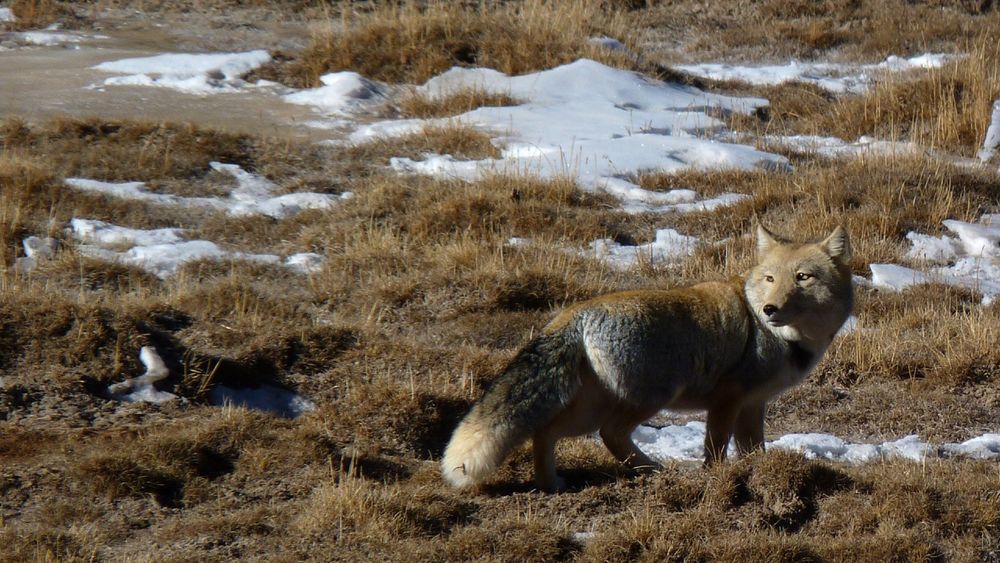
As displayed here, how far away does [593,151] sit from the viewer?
519 inches

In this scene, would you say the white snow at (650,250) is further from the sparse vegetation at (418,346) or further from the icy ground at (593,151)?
the sparse vegetation at (418,346)

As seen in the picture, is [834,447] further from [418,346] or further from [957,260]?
[957,260]

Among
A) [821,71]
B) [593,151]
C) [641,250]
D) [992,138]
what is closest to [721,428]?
[641,250]

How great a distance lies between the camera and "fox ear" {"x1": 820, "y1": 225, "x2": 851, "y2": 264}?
6.51 metres

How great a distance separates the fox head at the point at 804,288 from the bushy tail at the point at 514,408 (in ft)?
3.92

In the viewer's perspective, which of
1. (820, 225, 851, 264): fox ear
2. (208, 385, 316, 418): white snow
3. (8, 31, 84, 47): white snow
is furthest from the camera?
(8, 31, 84, 47): white snow

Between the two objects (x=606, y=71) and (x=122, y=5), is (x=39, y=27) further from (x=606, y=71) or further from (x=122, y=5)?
(x=606, y=71)

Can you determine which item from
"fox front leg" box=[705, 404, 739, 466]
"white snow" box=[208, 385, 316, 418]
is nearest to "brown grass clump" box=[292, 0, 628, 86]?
"white snow" box=[208, 385, 316, 418]

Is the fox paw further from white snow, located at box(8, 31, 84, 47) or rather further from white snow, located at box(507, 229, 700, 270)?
white snow, located at box(8, 31, 84, 47)

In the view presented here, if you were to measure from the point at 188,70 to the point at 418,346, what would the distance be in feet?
28.4

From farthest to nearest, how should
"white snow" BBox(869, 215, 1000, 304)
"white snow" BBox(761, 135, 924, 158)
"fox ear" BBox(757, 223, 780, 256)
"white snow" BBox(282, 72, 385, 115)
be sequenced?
"white snow" BBox(282, 72, 385, 115) < "white snow" BBox(761, 135, 924, 158) < "white snow" BBox(869, 215, 1000, 304) < "fox ear" BBox(757, 223, 780, 256)

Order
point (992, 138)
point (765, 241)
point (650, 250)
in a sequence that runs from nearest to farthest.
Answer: point (765, 241) < point (650, 250) < point (992, 138)

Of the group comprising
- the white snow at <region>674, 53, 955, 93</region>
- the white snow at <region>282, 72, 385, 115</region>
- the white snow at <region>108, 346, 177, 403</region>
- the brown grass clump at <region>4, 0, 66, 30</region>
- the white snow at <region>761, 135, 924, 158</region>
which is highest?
the brown grass clump at <region>4, 0, 66, 30</region>

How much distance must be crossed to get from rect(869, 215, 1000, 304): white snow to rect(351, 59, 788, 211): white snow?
2074 millimetres
